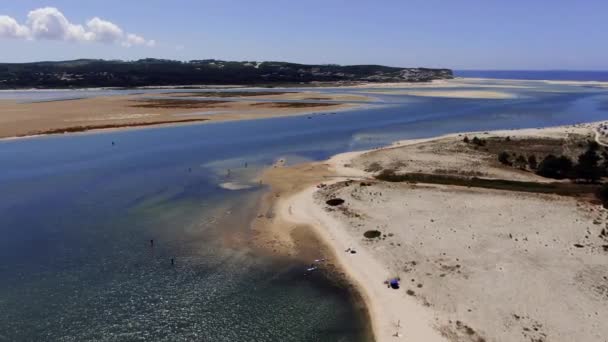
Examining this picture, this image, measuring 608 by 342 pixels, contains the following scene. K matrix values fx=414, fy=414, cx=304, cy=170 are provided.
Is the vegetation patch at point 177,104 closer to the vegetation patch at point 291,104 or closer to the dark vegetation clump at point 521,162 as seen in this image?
the vegetation patch at point 291,104

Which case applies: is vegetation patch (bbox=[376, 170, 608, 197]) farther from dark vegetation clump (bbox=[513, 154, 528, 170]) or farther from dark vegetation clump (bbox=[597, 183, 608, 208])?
dark vegetation clump (bbox=[513, 154, 528, 170])

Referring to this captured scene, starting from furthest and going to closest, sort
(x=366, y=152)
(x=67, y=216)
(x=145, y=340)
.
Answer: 1. (x=366, y=152)
2. (x=67, y=216)
3. (x=145, y=340)

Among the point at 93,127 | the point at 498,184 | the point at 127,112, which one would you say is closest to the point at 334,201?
the point at 498,184

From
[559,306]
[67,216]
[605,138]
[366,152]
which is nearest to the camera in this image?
[559,306]

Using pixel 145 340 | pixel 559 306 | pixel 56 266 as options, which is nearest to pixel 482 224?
pixel 559 306

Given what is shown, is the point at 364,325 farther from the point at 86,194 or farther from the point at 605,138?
the point at 605,138

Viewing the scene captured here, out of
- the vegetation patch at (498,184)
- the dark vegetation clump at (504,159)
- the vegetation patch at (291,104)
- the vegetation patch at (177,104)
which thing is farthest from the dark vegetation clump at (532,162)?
the vegetation patch at (177,104)
